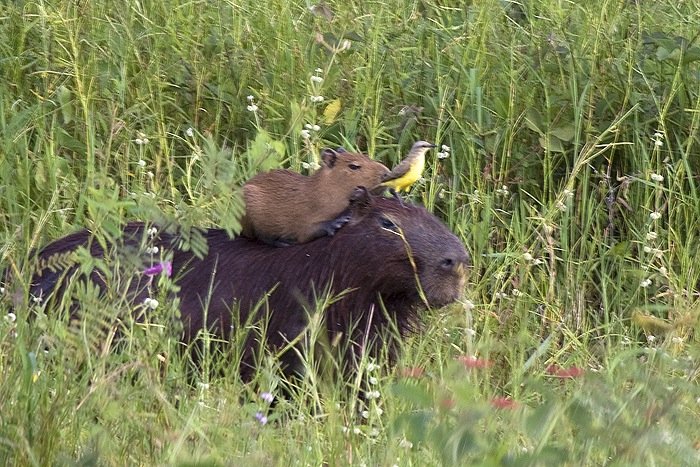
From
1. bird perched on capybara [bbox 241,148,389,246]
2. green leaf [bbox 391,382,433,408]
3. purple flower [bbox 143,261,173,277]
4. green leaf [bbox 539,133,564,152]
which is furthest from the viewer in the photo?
green leaf [bbox 539,133,564,152]

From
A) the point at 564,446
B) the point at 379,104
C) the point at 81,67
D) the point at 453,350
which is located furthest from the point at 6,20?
the point at 564,446

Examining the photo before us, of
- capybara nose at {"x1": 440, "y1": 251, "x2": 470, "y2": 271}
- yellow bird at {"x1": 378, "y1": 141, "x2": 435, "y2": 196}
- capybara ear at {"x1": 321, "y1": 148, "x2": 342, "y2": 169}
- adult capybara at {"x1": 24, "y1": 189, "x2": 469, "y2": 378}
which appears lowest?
adult capybara at {"x1": 24, "y1": 189, "x2": 469, "y2": 378}

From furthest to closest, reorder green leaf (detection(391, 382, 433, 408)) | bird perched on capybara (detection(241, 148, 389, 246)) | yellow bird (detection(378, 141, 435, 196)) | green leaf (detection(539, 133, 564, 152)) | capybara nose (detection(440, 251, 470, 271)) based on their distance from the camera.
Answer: green leaf (detection(539, 133, 564, 152)), yellow bird (detection(378, 141, 435, 196)), bird perched on capybara (detection(241, 148, 389, 246)), capybara nose (detection(440, 251, 470, 271)), green leaf (detection(391, 382, 433, 408))

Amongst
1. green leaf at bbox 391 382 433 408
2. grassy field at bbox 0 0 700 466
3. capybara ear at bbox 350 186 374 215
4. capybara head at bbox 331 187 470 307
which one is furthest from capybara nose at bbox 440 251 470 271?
green leaf at bbox 391 382 433 408

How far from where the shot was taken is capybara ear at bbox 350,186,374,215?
3.78 metres

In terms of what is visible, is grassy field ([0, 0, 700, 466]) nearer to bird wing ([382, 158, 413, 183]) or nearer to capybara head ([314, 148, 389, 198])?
capybara head ([314, 148, 389, 198])

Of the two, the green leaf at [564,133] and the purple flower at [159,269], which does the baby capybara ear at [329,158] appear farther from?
the green leaf at [564,133]

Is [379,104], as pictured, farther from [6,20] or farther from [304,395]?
[304,395]

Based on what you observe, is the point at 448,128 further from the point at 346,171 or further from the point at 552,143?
the point at 346,171

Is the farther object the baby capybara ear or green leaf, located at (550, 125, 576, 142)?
green leaf, located at (550, 125, 576, 142)

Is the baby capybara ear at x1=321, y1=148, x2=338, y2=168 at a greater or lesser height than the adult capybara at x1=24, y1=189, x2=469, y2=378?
greater

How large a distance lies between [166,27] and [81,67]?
348 mm

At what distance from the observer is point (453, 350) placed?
3959 millimetres

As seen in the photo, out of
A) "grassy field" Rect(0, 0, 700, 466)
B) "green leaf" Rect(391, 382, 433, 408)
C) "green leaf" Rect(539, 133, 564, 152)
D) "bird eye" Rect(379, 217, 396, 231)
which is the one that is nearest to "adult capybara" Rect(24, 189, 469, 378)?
"bird eye" Rect(379, 217, 396, 231)
